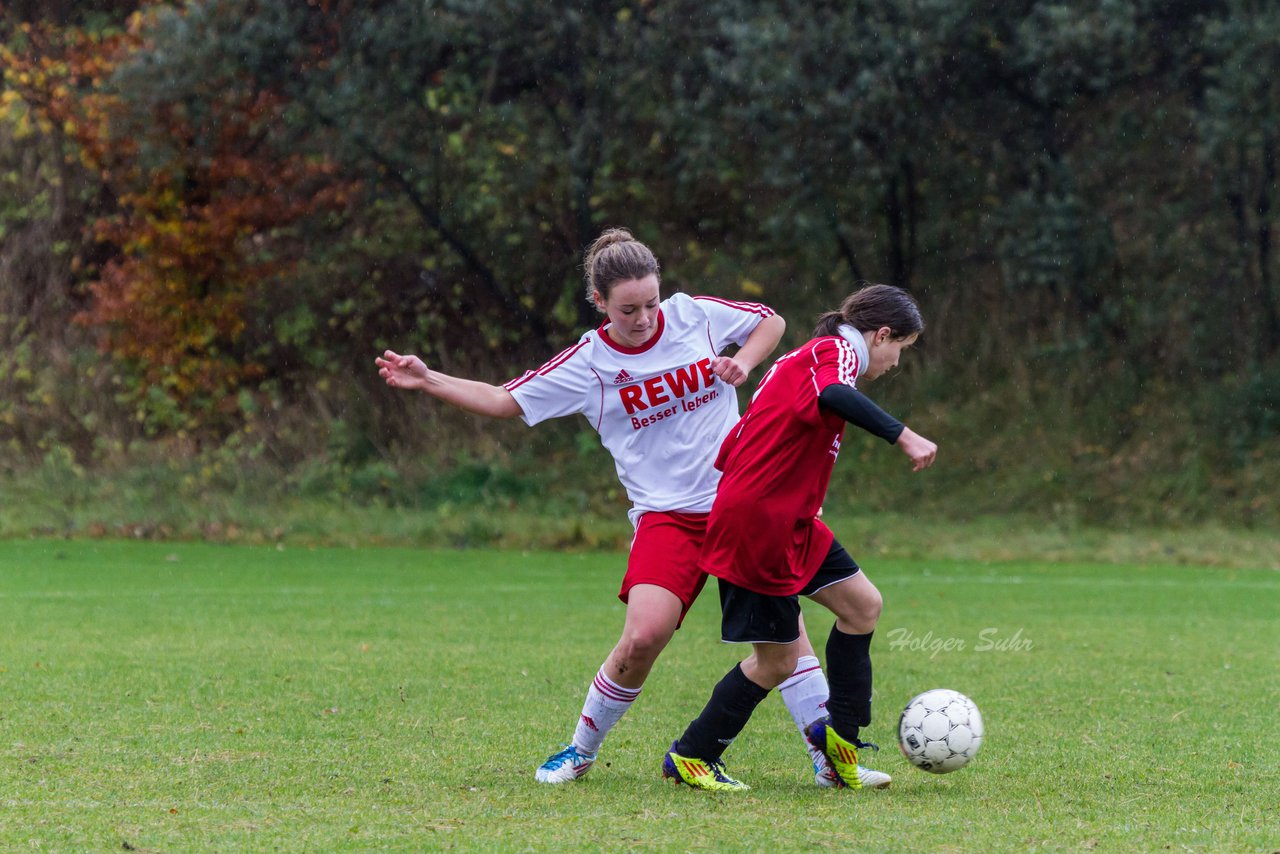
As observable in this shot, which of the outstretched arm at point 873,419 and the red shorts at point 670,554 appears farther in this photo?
the red shorts at point 670,554

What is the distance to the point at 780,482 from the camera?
484 cm

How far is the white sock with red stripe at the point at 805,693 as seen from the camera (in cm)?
517

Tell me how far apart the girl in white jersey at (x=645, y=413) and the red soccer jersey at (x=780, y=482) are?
28cm

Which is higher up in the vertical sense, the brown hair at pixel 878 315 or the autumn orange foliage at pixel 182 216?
the autumn orange foliage at pixel 182 216

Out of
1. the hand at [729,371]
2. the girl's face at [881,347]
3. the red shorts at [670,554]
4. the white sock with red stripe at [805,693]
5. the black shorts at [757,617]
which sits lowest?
the white sock with red stripe at [805,693]

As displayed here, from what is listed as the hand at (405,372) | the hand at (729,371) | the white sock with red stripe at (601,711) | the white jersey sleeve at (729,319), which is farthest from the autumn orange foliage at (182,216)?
the white sock with red stripe at (601,711)

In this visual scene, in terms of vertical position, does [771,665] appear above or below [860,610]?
below

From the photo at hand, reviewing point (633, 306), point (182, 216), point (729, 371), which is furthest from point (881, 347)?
point (182, 216)

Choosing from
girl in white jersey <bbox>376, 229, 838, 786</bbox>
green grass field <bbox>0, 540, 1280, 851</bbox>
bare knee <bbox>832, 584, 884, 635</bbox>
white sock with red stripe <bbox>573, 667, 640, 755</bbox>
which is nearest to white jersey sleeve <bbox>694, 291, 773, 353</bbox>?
girl in white jersey <bbox>376, 229, 838, 786</bbox>

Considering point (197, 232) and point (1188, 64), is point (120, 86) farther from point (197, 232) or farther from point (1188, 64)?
point (1188, 64)

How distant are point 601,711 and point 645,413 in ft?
3.31

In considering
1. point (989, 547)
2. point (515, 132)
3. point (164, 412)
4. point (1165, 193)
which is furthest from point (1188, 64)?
point (164, 412)

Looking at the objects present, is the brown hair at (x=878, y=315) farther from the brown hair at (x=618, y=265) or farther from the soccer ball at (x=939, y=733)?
the soccer ball at (x=939, y=733)

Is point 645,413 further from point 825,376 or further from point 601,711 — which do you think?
point 601,711
